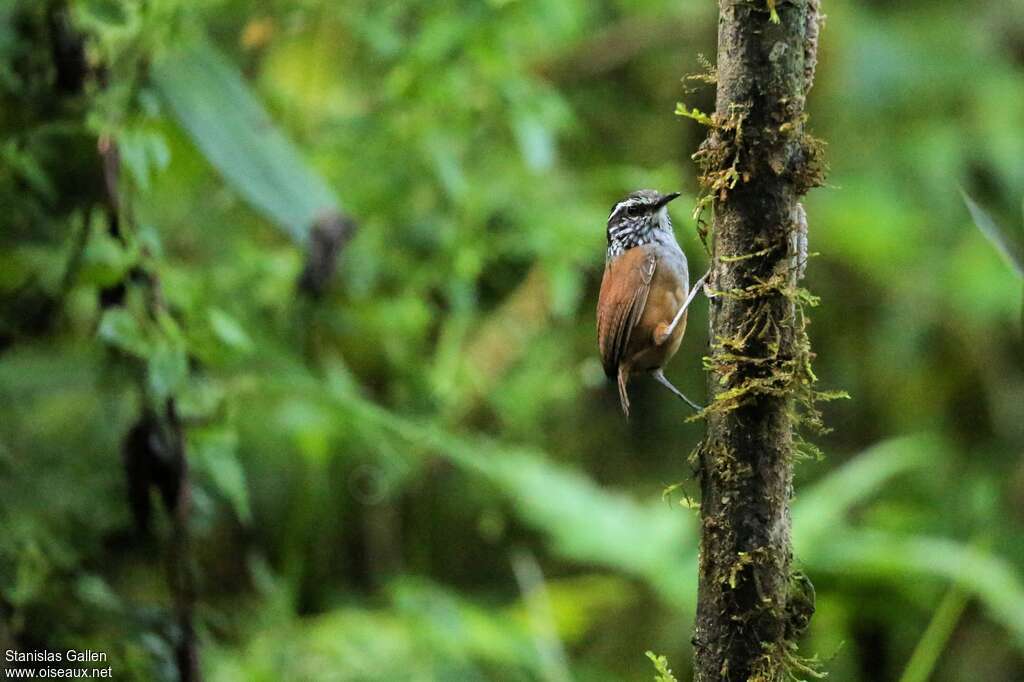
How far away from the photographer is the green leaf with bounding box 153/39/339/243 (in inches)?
100

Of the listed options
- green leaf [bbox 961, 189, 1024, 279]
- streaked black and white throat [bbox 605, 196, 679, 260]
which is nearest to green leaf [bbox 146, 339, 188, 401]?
streaked black and white throat [bbox 605, 196, 679, 260]

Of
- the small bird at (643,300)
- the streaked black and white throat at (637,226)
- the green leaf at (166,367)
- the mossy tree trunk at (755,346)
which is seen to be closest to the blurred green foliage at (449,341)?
the green leaf at (166,367)

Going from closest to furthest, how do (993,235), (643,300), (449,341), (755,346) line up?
(755,346)
(993,235)
(643,300)
(449,341)

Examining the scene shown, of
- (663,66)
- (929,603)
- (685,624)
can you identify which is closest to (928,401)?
(929,603)

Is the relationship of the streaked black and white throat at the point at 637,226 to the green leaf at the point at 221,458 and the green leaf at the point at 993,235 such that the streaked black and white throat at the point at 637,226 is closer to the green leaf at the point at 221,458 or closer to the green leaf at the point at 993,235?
the green leaf at the point at 993,235

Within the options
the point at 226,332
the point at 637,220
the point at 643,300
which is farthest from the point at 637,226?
the point at 226,332

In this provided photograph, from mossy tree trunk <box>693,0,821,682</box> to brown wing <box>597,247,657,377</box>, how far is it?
0.67m

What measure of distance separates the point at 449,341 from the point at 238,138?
1.82m

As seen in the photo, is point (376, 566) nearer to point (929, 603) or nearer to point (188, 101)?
point (929, 603)

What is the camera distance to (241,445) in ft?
14.1

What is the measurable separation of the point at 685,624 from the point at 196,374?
9.14ft

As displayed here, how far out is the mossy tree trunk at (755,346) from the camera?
168 cm

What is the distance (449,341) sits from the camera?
429 centimetres

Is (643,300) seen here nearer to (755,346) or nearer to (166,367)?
(755,346)
